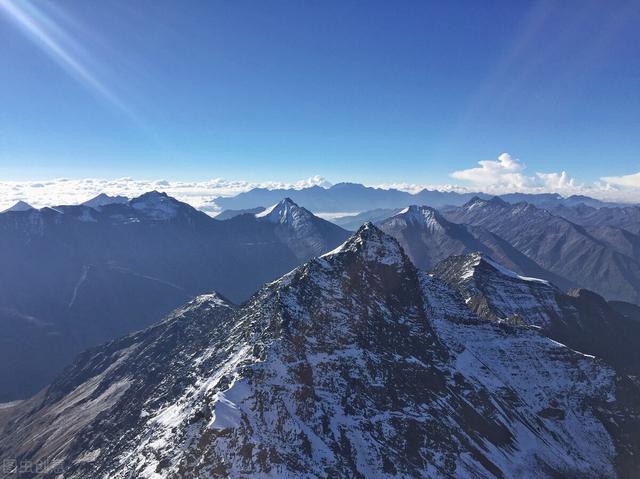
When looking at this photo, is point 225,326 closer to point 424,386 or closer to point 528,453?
point 424,386

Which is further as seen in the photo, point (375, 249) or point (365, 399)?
point (375, 249)

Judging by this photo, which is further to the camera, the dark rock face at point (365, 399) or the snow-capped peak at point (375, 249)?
the snow-capped peak at point (375, 249)

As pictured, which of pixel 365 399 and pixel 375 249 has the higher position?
pixel 375 249

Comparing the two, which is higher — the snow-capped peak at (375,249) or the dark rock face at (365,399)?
the snow-capped peak at (375,249)

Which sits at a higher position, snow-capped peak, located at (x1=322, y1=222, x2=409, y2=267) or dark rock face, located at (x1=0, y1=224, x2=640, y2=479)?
snow-capped peak, located at (x1=322, y1=222, x2=409, y2=267)

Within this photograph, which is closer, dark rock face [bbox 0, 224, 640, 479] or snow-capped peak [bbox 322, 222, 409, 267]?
dark rock face [bbox 0, 224, 640, 479]
